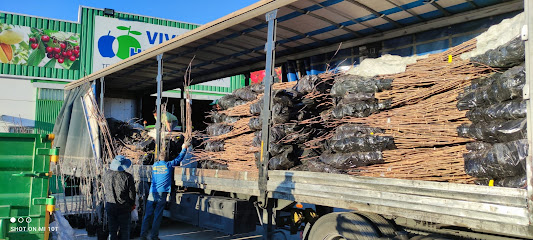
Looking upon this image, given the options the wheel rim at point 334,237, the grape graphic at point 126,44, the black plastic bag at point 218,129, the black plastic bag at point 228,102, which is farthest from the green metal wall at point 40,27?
the wheel rim at point 334,237

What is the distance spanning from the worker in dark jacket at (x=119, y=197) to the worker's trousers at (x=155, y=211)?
792 mm

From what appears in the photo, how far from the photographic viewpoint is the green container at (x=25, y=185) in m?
4.02

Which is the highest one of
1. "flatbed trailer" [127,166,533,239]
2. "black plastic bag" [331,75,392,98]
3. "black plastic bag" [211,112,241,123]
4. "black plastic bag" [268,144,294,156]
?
"black plastic bag" [331,75,392,98]

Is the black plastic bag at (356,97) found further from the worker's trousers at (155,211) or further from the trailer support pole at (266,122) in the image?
the worker's trousers at (155,211)

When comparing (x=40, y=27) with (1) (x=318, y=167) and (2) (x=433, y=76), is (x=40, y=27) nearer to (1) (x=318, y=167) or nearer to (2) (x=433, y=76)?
(1) (x=318, y=167)

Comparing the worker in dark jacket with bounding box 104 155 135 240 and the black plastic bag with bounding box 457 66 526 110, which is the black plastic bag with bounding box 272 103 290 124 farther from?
the worker in dark jacket with bounding box 104 155 135 240

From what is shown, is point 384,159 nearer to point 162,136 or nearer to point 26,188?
point 26,188

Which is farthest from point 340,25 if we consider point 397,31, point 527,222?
point 527,222

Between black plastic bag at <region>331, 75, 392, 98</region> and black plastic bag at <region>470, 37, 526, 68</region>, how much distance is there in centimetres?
117

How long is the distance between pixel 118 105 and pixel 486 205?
12181 mm

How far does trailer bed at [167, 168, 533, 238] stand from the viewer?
9.96ft

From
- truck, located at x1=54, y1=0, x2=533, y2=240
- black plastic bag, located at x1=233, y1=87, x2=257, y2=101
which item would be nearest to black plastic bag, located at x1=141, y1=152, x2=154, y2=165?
truck, located at x1=54, y1=0, x2=533, y2=240

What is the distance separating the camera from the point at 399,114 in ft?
14.7

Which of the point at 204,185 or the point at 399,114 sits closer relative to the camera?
the point at 399,114
